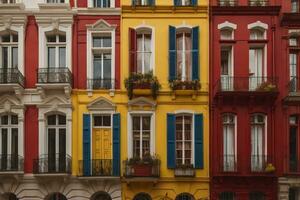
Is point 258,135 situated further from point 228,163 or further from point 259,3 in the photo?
point 259,3

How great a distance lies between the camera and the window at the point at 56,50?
85.8 feet

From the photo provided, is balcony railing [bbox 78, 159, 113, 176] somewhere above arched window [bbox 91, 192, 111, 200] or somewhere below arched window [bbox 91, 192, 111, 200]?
above

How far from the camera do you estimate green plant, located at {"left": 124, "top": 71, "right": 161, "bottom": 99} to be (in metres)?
25.2

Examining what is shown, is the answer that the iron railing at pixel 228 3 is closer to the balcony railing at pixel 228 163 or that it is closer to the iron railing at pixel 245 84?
the iron railing at pixel 245 84

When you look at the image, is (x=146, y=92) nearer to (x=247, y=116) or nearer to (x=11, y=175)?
(x=247, y=116)

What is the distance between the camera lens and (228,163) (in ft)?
83.0

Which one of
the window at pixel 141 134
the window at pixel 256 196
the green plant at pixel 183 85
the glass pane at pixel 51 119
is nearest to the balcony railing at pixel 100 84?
the window at pixel 141 134

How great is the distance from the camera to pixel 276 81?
25.7m

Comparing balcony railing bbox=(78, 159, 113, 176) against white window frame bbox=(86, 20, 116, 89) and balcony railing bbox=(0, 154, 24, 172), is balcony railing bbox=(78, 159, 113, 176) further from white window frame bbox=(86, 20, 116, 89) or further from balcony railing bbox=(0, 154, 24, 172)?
white window frame bbox=(86, 20, 116, 89)

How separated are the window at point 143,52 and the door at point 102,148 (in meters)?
3.58

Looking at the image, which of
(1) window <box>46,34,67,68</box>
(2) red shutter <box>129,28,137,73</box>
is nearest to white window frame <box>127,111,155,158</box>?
(2) red shutter <box>129,28,137,73</box>

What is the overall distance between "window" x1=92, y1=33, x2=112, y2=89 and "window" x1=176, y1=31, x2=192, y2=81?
346 centimetres

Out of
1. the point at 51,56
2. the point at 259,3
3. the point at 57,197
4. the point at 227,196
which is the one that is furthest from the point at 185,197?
the point at 259,3

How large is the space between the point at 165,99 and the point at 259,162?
5534mm
